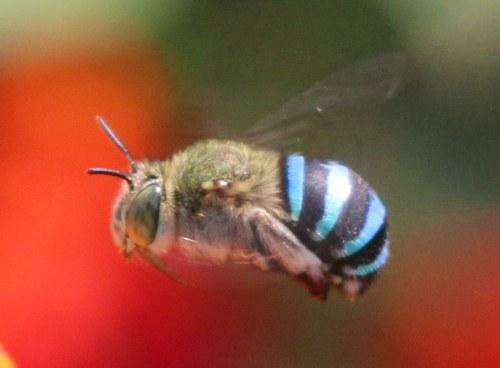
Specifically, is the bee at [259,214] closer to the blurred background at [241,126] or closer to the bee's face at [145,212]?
the bee's face at [145,212]

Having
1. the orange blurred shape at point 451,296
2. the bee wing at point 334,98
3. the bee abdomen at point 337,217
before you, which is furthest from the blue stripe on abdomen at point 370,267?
the orange blurred shape at point 451,296

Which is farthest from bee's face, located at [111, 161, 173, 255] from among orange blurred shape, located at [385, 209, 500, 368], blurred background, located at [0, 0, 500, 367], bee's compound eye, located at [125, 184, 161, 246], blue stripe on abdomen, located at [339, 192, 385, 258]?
orange blurred shape, located at [385, 209, 500, 368]

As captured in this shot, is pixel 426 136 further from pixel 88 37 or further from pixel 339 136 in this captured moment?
pixel 339 136

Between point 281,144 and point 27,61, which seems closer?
point 281,144

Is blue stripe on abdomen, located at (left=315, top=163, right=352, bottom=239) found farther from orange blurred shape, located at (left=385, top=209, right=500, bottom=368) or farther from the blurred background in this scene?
orange blurred shape, located at (left=385, top=209, right=500, bottom=368)

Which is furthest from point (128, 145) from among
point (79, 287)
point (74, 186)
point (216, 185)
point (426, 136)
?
point (216, 185)
